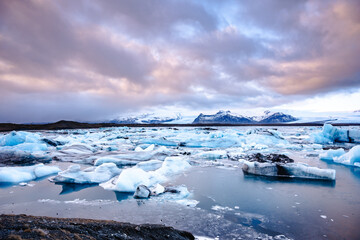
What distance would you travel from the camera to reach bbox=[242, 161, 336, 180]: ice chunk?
533cm

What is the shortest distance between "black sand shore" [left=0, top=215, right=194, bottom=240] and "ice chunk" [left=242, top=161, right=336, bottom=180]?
407cm

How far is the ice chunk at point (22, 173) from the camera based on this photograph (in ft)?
17.3

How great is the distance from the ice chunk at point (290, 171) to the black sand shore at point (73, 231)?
160 inches

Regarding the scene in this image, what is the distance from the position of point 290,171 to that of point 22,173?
718cm

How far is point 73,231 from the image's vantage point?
188 cm

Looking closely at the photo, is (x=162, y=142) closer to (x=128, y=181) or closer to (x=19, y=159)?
(x=19, y=159)

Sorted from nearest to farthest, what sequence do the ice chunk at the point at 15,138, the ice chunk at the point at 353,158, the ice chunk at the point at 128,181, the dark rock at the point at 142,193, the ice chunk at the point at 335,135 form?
the dark rock at the point at 142,193, the ice chunk at the point at 128,181, the ice chunk at the point at 353,158, the ice chunk at the point at 15,138, the ice chunk at the point at 335,135

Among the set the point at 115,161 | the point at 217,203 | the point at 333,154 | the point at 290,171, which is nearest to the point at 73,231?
the point at 217,203

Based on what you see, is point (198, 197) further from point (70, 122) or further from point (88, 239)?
point (70, 122)

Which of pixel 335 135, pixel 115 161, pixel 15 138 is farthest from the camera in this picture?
pixel 335 135

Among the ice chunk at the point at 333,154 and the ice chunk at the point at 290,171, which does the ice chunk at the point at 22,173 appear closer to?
the ice chunk at the point at 290,171

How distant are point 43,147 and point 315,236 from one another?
500 inches

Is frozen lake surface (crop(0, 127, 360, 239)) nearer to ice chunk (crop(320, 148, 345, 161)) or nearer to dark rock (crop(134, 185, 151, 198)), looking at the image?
dark rock (crop(134, 185, 151, 198))

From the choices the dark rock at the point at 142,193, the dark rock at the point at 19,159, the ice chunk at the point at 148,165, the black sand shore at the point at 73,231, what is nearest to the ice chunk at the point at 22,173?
the dark rock at the point at 19,159
